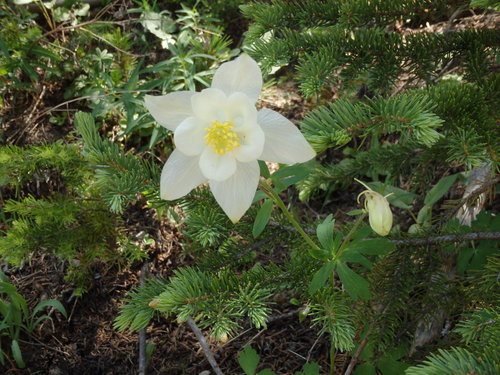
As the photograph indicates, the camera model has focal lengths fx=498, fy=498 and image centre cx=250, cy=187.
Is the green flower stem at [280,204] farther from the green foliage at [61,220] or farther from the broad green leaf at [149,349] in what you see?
the broad green leaf at [149,349]

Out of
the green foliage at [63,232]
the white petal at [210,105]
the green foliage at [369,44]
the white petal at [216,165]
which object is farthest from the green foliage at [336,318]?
the green foliage at [63,232]

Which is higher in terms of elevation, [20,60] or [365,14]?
[365,14]

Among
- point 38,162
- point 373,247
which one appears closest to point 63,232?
point 38,162

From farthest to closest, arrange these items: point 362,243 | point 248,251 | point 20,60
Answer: point 20,60 < point 248,251 < point 362,243

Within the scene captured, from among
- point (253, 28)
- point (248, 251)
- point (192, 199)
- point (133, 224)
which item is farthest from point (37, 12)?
point (248, 251)

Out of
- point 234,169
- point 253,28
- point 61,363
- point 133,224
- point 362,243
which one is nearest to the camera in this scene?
point 234,169

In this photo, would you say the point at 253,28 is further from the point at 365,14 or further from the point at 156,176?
the point at 156,176
